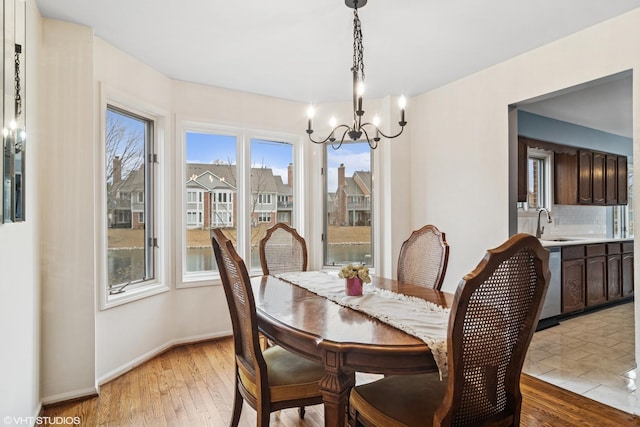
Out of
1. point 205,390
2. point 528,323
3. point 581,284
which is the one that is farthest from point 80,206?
point 581,284

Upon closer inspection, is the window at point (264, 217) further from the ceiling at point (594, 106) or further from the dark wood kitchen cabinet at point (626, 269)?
the dark wood kitchen cabinet at point (626, 269)

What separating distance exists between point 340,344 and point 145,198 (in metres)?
2.64

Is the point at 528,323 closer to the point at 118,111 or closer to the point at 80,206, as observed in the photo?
the point at 80,206

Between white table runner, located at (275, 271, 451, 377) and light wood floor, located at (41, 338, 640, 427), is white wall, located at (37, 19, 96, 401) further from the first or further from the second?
white table runner, located at (275, 271, 451, 377)

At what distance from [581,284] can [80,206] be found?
511 centimetres

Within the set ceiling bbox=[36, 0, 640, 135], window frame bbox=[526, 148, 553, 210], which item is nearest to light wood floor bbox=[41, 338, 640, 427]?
ceiling bbox=[36, 0, 640, 135]

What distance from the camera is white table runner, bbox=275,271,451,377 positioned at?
1339 mm

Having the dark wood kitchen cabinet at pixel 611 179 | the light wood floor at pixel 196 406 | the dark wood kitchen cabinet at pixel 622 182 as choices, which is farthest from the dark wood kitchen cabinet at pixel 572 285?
the dark wood kitchen cabinet at pixel 622 182

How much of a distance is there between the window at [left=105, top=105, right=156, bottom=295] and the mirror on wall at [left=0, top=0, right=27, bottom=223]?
0.97 metres

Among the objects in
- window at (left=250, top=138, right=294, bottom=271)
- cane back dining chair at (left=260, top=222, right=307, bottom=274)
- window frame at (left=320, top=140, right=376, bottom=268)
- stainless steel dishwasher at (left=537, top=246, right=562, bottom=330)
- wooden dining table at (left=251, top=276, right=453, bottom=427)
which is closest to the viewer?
wooden dining table at (left=251, top=276, right=453, bottom=427)

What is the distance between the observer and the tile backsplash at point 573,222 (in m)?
4.56

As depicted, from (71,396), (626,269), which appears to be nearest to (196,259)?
(71,396)

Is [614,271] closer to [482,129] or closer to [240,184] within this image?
[482,129]

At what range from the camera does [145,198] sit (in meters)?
3.28
